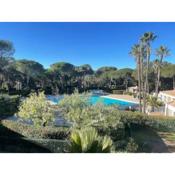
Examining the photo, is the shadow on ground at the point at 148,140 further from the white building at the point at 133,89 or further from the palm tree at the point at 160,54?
the palm tree at the point at 160,54

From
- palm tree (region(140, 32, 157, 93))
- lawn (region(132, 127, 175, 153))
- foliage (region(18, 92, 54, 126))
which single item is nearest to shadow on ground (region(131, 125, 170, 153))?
lawn (region(132, 127, 175, 153))

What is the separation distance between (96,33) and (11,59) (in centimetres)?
222

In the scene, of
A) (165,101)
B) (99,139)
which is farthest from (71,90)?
(165,101)

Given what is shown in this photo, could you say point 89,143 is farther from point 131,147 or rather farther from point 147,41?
point 147,41

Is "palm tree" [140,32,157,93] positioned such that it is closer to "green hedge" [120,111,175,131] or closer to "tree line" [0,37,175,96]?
"tree line" [0,37,175,96]

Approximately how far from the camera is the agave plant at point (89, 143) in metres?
8.66

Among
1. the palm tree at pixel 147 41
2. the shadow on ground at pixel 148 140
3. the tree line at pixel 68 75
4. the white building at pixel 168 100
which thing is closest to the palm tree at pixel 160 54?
the tree line at pixel 68 75

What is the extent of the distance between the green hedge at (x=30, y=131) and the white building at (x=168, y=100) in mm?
2537

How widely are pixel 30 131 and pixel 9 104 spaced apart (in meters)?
0.86

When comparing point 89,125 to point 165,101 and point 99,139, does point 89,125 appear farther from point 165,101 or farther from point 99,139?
point 165,101

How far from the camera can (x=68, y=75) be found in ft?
32.5

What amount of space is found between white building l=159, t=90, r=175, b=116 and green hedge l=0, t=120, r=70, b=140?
2.54m
